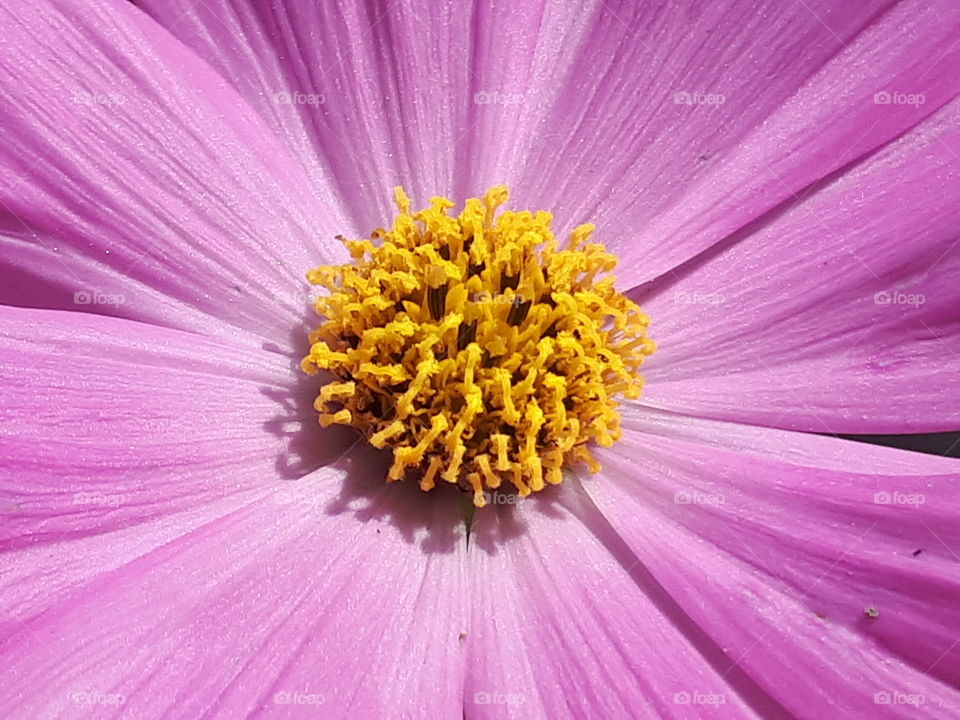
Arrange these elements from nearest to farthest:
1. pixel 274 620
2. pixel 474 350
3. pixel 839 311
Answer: pixel 274 620
pixel 474 350
pixel 839 311

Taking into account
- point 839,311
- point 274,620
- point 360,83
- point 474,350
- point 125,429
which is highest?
point 360,83

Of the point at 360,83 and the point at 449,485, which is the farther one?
the point at 360,83

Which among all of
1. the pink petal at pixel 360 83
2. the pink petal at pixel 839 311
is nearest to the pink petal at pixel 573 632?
the pink petal at pixel 839 311

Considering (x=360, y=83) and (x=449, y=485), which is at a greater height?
(x=360, y=83)

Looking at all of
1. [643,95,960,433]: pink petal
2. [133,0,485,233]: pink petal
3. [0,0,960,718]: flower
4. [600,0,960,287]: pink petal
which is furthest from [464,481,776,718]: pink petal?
[133,0,485,233]: pink petal

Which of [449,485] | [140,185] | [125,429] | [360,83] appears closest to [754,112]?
[360,83]

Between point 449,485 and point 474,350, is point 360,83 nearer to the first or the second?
point 474,350

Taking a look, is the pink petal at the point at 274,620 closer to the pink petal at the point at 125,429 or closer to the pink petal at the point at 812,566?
the pink petal at the point at 125,429

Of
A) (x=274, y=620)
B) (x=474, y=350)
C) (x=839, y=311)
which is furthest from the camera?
(x=839, y=311)
